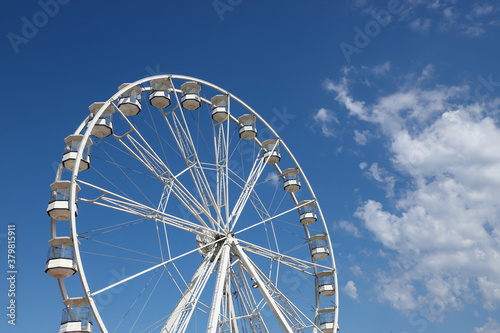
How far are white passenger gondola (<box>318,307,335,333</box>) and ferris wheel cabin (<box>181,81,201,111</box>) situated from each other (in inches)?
447

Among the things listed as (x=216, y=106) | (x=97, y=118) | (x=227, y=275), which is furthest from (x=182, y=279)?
(x=216, y=106)

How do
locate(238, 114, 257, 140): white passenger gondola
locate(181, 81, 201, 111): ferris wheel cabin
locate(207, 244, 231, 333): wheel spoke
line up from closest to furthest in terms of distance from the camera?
1. locate(207, 244, 231, 333): wheel spoke
2. locate(181, 81, 201, 111): ferris wheel cabin
3. locate(238, 114, 257, 140): white passenger gondola

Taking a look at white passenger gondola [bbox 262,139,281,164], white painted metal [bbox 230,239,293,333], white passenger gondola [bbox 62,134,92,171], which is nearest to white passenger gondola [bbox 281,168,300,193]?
white passenger gondola [bbox 262,139,281,164]

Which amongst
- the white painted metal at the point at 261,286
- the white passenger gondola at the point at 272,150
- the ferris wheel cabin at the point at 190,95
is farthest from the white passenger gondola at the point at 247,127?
the white painted metal at the point at 261,286

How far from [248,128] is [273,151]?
5.70ft

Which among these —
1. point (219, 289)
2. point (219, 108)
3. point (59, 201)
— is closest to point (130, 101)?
point (219, 108)

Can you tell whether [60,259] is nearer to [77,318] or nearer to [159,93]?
[77,318]

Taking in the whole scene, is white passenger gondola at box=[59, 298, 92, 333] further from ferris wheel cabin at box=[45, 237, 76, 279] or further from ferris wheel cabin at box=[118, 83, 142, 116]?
ferris wheel cabin at box=[118, 83, 142, 116]

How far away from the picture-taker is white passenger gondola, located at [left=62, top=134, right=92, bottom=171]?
20.5 metres

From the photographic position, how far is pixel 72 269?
18797 mm

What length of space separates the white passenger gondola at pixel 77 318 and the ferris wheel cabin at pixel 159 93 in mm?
9391

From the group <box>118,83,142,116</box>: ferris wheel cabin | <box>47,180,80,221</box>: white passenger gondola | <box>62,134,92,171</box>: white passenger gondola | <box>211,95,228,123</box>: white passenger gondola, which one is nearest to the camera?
<box>47,180,80,221</box>: white passenger gondola

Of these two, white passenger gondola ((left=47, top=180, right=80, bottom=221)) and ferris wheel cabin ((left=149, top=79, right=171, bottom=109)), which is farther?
ferris wheel cabin ((left=149, top=79, right=171, bottom=109))

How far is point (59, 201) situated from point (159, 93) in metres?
6.88
